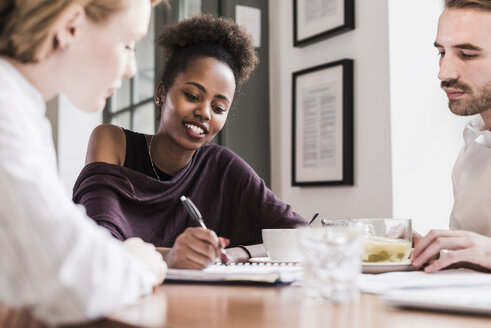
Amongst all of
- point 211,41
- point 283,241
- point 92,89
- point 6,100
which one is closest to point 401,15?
point 211,41

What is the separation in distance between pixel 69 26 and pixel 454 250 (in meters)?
0.77

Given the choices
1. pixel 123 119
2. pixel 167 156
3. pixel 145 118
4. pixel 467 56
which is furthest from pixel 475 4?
pixel 123 119

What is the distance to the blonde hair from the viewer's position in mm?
702

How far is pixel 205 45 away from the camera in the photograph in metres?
1.79

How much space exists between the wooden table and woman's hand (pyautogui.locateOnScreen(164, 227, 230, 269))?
0.25 metres

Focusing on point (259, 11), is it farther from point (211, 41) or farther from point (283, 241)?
point (283, 241)

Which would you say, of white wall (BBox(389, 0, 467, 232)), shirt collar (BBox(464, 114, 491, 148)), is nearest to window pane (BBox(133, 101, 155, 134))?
white wall (BBox(389, 0, 467, 232))

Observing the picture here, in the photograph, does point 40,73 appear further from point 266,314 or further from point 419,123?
point 419,123

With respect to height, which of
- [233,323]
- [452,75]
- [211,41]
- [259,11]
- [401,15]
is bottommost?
[233,323]

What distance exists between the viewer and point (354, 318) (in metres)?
0.61

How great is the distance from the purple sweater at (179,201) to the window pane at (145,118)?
140 centimetres

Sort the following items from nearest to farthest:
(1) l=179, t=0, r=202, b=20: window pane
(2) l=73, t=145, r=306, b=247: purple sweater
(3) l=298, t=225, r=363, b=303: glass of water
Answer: (3) l=298, t=225, r=363, b=303: glass of water → (2) l=73, t=145, r=306, b=247: purple sweater → (1) l=179, t=0, r=202, b=20: window pane

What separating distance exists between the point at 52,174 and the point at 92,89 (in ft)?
0.66

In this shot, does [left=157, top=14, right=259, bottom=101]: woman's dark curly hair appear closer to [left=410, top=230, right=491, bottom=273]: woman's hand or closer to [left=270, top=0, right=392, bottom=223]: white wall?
[left=270, top=0, right=392, bottom=223]: white wall
